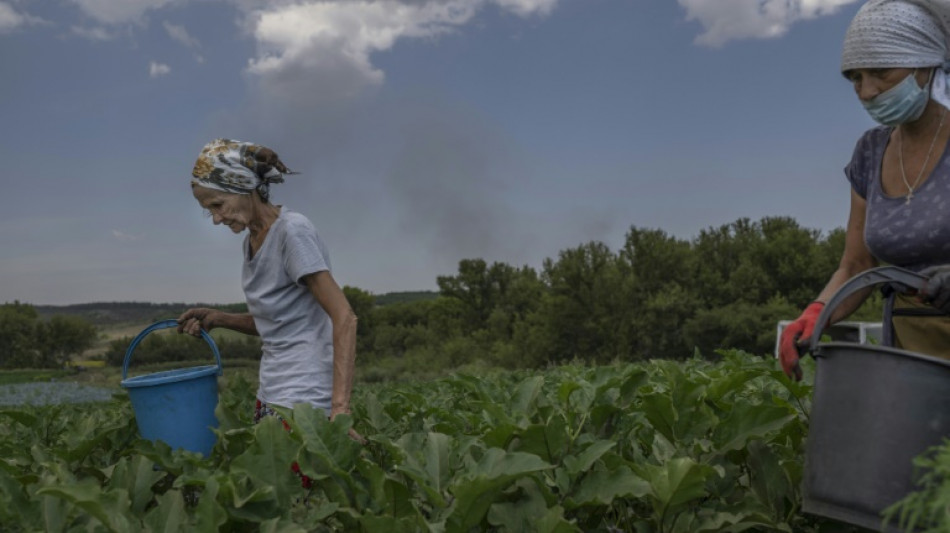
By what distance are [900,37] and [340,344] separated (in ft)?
6.91

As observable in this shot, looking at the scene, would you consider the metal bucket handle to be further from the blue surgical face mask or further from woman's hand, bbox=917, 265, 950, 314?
the blue surgical face mask

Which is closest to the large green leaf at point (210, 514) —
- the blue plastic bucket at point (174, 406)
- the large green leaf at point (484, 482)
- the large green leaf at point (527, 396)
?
the large green leaf at point (484, 482)

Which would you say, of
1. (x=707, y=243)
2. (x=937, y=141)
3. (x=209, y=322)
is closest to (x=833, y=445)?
(x=937, y=141)

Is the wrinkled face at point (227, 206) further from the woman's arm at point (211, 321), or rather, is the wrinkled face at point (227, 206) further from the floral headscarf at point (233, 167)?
the woman's arm at point (211, 321)

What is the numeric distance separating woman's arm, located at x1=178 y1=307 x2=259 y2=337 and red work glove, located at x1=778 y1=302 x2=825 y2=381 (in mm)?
2375

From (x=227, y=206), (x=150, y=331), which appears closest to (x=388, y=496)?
(x=227, y=206)

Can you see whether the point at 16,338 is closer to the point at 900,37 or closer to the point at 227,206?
the point at 227,206

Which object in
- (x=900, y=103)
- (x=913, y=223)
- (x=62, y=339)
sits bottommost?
(x=62, y=339)

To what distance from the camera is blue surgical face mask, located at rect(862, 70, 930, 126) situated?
249 cm

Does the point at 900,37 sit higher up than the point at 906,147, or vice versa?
the point at 900,37

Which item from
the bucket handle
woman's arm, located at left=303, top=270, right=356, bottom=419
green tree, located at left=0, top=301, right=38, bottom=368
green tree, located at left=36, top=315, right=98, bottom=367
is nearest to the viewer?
woman's arm, located at left=303, top=270, right=356, bottom=419

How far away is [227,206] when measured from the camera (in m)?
3.42

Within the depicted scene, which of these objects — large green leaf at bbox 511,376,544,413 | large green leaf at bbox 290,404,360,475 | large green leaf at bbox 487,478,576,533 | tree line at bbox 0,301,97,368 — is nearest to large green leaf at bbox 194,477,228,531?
large green leaf at bbox 290,404,360,475

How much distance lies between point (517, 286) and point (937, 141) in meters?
54.5
